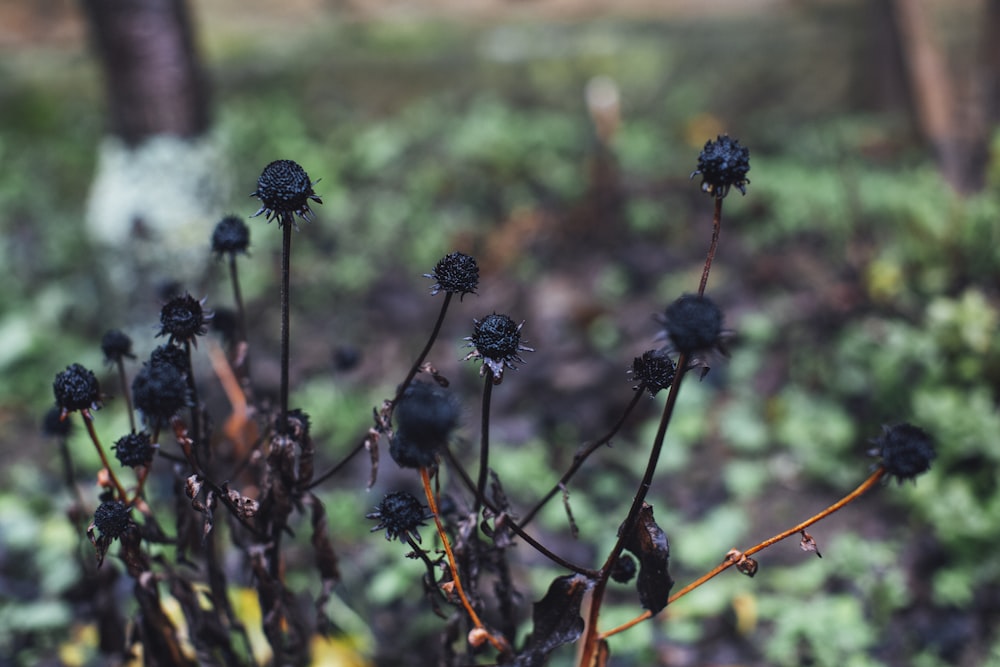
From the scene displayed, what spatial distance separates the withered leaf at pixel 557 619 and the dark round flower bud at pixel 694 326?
0.57 m

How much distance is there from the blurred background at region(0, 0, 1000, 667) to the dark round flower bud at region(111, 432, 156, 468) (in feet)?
0.26

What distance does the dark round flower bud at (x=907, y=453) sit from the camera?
1.15 metres

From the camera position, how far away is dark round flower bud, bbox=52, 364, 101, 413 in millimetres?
1308

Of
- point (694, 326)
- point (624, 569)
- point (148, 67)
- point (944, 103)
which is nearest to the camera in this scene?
point (694, 326)

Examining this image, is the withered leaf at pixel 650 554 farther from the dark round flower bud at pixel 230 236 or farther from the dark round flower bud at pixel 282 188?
the dark round flower bud at pixel 230 236

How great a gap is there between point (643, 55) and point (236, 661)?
4405 millimetres

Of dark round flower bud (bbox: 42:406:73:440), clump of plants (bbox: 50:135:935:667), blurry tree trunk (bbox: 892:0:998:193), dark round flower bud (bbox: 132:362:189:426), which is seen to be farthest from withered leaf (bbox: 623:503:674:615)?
blurry tree trunk (bbox: 892:0:998:193)

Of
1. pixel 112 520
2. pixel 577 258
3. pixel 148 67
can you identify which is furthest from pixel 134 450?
pixel 577 258

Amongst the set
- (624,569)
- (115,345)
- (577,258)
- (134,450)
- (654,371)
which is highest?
(577,258)

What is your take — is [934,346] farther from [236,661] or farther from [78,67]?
[78,67]

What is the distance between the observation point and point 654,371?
129 cm

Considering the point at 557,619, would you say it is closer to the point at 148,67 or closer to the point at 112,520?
the point at 112,520

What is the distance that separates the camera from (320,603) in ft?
5.34

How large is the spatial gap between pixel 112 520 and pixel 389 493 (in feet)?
1.45
